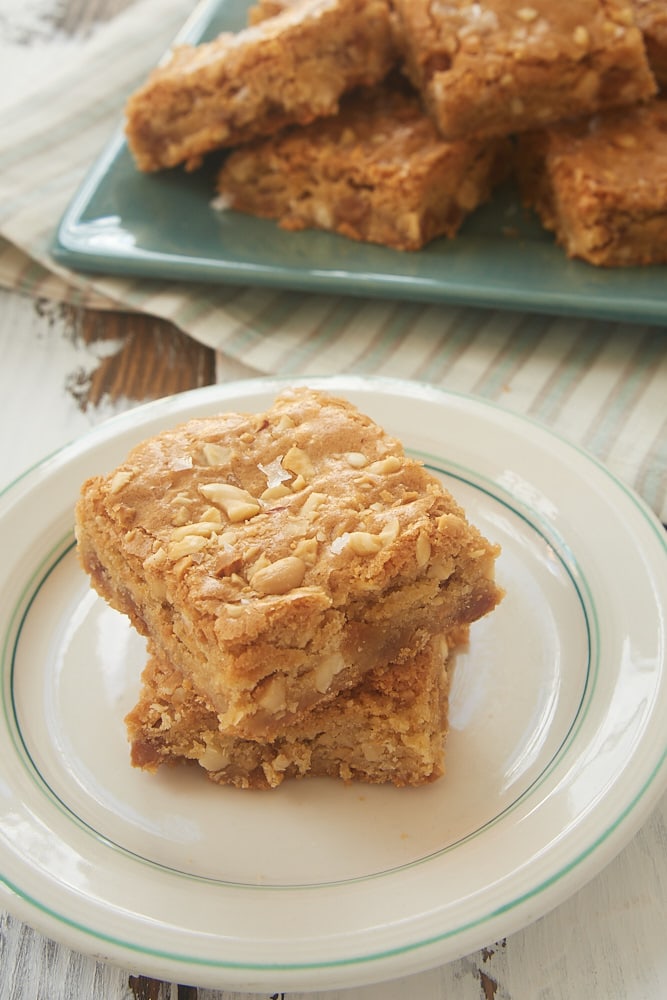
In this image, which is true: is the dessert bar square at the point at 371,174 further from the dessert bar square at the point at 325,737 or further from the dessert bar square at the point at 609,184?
the dessert bar square at the point at 325,737

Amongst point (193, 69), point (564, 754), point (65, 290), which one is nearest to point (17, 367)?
point (65, 290)

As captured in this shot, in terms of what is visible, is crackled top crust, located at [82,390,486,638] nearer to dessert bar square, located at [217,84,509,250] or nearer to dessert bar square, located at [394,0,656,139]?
dessert bar square, located at [217,84,509,250]

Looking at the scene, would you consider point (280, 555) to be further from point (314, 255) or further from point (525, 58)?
point (525, 58)

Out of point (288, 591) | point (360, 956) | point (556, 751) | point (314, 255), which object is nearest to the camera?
point (360, 956)

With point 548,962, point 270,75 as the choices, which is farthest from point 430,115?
point 548,962

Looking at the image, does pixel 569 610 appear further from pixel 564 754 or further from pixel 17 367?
pixel 17 367

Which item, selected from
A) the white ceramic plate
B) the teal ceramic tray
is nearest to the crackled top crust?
the white ceramic plate

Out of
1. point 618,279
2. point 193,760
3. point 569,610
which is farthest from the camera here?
point 618,279
